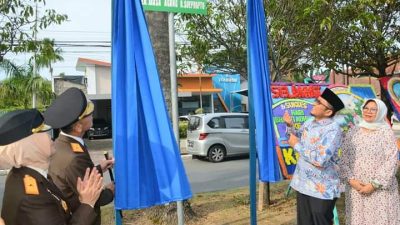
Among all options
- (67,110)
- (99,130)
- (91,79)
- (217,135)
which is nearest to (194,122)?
(217,135)

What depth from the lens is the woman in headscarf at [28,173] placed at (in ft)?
7.18

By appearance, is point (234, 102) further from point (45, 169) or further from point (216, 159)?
point (45, 169)

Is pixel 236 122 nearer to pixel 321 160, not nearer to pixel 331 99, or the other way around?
pixel 331 99

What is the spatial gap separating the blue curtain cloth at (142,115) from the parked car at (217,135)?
11092 millimetres

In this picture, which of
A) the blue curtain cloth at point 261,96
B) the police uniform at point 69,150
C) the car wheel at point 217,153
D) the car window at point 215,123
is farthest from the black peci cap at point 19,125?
the car wheel at point 217,153

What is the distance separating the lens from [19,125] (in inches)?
89.3

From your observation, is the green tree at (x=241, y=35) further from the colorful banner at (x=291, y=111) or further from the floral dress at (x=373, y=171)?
the floral dress at (x=373, y=171)

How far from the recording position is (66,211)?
2.43m

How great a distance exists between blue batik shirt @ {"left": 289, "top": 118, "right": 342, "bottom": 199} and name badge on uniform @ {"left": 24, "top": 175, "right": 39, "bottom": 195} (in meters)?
2.54

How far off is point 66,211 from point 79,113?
0.64 m

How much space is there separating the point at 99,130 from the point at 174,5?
23.2 meters

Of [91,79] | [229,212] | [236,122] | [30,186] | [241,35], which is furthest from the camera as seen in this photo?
[91,79]

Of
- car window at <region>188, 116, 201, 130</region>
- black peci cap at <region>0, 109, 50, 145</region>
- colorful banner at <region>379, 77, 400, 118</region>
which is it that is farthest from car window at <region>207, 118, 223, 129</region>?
black peci cap at <region>0, 109, 50, 145</region>

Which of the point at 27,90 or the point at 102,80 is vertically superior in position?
the point at 102,80
